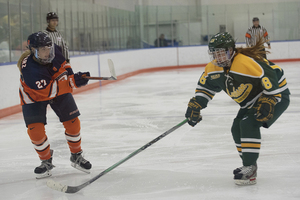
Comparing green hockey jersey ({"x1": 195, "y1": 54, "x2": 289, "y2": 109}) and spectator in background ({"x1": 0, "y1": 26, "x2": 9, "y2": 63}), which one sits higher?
spectator in background ({"x1": 0, "y1": 26, "x2": 9, "y2": 63})

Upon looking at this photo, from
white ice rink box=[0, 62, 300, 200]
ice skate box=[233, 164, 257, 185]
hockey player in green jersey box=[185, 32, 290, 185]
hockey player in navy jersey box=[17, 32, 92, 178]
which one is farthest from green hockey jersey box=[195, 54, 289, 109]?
hockey player in navy jersey box=[17, 32, 92, 178]

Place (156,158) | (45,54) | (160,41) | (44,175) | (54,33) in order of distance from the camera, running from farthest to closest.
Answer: (160,41)
(54,33)
(156,158)
(44,175)
(45,54)

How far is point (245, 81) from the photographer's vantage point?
218cm

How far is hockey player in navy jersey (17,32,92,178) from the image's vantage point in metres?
2.35

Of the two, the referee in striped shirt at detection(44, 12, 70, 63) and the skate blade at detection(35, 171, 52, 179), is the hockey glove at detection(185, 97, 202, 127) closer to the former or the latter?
the skate blade at detection(35, 171, 52, 179)

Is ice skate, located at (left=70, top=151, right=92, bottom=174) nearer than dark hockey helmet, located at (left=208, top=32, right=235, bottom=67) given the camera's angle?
No

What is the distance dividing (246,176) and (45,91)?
50.0 inches

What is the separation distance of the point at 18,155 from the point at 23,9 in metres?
3.32

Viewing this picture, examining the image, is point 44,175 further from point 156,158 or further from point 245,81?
point 245,81

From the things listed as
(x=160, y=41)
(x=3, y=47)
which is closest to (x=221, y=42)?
(x=3, y=47)

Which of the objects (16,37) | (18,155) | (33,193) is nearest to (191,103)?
(33,193)

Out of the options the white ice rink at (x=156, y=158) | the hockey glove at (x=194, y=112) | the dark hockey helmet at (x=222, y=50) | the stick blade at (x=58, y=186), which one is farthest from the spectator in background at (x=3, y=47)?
the dark hockey helmet at (x=222, y=50)

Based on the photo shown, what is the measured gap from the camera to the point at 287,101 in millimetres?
2268

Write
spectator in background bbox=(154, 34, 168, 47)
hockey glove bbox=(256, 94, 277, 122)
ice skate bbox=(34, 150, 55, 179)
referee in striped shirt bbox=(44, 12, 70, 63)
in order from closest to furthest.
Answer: hockey glove bbox=(256, 94, 277, 122)
ice skate bbox=(34, 150, 55, 179)
referee in striped shirt bbox=(44, 12, 70, 63)
spectator in background bbox=(154, 34, 168, 47)
